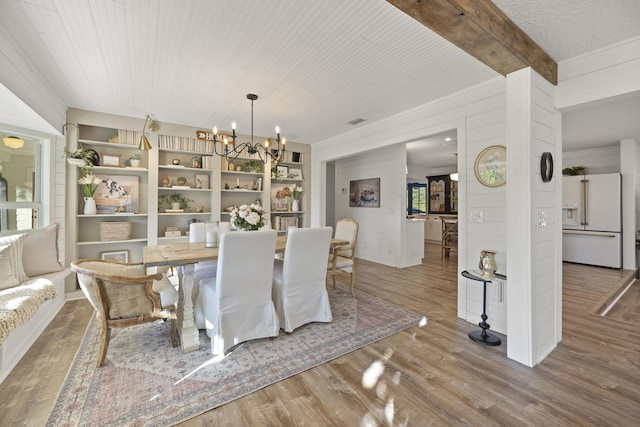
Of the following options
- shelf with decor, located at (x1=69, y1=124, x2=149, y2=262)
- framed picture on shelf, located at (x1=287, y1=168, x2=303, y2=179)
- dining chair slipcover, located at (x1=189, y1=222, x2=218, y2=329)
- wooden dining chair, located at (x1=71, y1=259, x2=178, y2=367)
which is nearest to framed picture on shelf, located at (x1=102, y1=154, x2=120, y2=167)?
shelf with decor, located at (x1=69, y1=124, x2=149, y2=262)

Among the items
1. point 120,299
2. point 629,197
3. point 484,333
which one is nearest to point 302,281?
point 120,299

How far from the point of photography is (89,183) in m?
3.93

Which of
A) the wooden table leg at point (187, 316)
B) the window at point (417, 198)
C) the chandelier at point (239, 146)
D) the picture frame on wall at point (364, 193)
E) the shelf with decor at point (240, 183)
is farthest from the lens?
the window at point (417, 198)

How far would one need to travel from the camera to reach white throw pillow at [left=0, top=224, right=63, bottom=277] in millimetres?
2881

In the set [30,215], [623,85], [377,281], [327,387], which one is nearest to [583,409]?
[327,387]

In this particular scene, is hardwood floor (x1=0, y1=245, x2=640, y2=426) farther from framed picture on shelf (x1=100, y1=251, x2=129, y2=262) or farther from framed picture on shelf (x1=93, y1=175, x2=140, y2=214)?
framed picture on shelf (x1=93, y1=175, x2=140, y2=214)

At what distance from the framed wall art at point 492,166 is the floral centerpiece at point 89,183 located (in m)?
4.97

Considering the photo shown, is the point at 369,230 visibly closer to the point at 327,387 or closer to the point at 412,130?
the point at 412,130

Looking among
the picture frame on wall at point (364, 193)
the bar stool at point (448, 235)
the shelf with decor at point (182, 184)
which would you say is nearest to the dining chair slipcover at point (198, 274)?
the shelf with decor at point (182, 184)

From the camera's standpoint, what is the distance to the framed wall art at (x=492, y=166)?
277 cm

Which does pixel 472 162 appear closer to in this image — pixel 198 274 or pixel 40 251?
pixel 198 274

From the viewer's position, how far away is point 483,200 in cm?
294

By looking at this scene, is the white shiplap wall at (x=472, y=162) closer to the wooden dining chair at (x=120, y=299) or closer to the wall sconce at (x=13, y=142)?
the wooden dining chair at (x=120, y=299)

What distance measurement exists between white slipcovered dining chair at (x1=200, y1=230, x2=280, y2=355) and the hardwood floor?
649 mm
